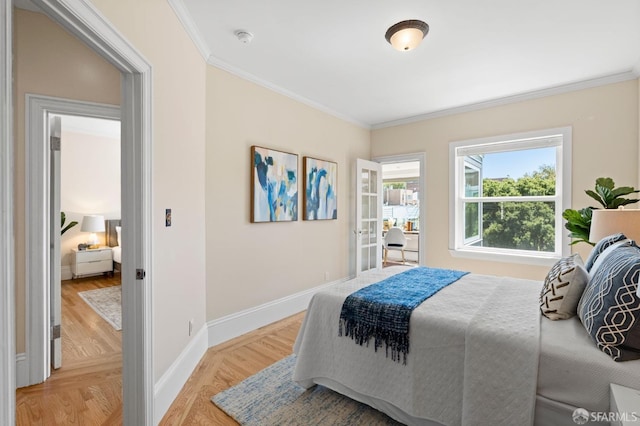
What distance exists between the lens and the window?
347 centimetres

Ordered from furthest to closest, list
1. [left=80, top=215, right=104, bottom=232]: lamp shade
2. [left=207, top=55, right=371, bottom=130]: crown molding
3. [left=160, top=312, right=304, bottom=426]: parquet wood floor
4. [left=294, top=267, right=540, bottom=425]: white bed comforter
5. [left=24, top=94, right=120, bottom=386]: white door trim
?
[left=80, top=215, right=104, bottom=232]: lamp shade → [left=207, top=55, right=371, bottom=130]: crown molding → [left=24, top=94, right=120, bottom=386]: white door trim → [left=160, top=312, right=304, bottom=426]: parquet wood floor → [left=294, top=267, right=540, bottom=425]: white bed comforter

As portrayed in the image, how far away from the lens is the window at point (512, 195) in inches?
137

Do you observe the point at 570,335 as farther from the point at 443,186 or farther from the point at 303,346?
the point at 443,186

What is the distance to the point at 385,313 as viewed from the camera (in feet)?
5.95

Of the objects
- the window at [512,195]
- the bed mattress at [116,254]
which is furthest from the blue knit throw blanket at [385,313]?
the bed mattress at [116,254]

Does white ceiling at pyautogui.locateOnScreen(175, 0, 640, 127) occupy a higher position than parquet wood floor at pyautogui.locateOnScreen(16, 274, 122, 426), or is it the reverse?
white ceiling at pyautogui.locateOnScreen(175, 0, 640, 127)

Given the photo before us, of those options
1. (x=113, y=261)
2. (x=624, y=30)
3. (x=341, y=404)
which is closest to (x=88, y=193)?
(x=113, y=261)

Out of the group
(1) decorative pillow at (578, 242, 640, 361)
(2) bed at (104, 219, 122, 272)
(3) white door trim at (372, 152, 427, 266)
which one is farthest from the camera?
(2) bed at (104, 219, 122, 272)

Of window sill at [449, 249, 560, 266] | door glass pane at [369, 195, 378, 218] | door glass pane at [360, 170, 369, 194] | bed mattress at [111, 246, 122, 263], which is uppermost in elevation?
door glass pane at [360, 170, 369, 194]

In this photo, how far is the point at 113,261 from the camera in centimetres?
554

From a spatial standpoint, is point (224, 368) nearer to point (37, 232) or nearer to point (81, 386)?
point (81, 386)

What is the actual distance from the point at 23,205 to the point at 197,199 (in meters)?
1.14

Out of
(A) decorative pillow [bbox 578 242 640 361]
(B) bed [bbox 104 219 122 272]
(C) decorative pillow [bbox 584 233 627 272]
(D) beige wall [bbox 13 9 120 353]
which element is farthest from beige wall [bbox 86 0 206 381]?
(B) bed [bbox 104 219 122 272]

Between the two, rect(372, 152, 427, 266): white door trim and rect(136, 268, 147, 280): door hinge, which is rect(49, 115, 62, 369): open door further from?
rect(372, 152, 427, 266): white door trim
